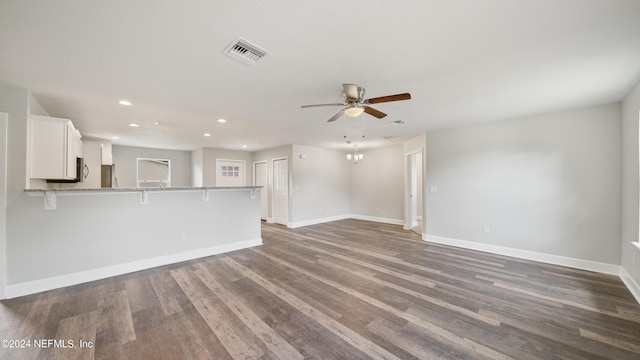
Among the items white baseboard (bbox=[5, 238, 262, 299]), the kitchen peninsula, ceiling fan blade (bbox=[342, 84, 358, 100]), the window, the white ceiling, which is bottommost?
white baseboard (bbox=[5, 238, 262, 299])

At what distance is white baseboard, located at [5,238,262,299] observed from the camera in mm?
2773

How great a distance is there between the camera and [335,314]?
2352mm

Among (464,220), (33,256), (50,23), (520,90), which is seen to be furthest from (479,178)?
(33,256)

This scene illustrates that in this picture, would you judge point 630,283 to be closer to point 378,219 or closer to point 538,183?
point 538,183

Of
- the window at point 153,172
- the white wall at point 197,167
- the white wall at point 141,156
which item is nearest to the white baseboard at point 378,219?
the white wall at point 197,167

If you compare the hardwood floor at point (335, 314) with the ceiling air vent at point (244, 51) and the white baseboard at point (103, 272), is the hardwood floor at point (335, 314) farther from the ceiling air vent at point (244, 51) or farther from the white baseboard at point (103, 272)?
the ceiling air vent at point (244, 51)

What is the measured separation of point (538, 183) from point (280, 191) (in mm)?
6031

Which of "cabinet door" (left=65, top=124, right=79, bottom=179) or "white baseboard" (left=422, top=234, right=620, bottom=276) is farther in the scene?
"white baseboard" (left=422, top=234, right=620, bottom=276)

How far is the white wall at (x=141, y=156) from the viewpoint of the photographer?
695 centimetres

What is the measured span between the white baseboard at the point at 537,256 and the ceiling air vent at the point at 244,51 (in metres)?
4.99

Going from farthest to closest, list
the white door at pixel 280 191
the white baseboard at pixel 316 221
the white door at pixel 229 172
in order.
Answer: the white door at pixel 229 172
the white door at pixel 280 191
the white baseboard at pixel 316 221

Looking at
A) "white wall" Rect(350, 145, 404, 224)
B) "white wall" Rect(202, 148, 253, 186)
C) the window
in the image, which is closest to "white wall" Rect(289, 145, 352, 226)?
"white wall" Rect(350, 145, 404, 224)

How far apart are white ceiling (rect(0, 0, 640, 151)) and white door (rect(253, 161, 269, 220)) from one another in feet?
14.7

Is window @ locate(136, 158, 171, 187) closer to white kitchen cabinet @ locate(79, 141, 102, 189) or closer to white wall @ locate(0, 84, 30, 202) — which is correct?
white kitchen cabinet @ locate(79, 141, 102, 189)
